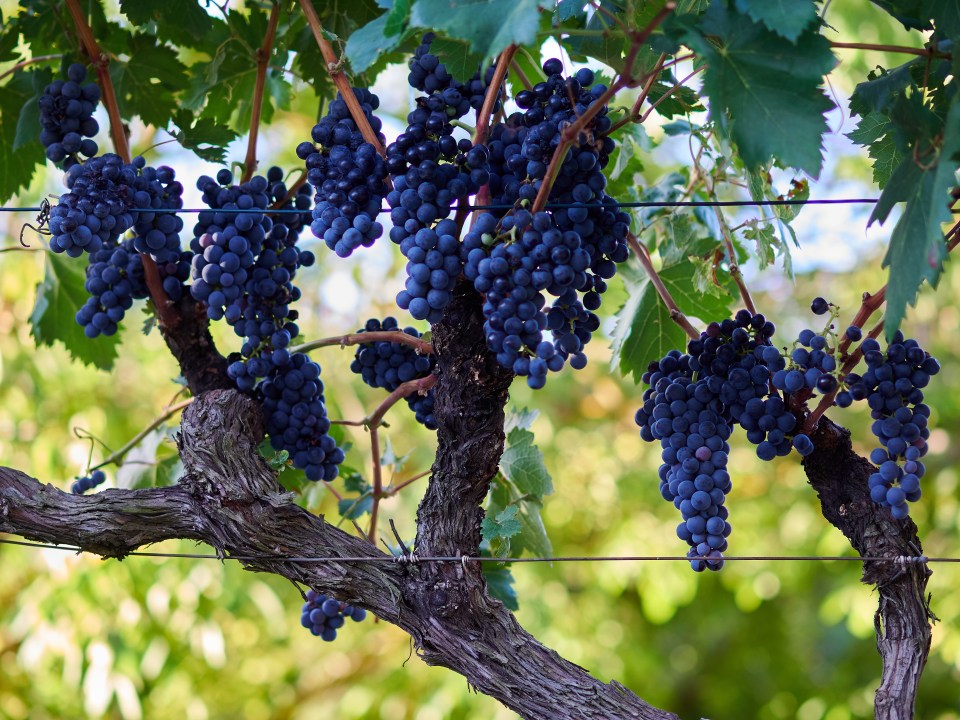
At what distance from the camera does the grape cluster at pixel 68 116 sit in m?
1.14

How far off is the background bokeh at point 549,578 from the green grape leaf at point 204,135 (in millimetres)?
1623

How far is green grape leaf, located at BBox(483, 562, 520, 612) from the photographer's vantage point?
1.27m

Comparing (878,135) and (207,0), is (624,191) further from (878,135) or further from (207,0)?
(207,0)

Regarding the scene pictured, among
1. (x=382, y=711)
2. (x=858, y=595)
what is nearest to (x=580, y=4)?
(x=858, y=595)

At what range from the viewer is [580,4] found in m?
0.96

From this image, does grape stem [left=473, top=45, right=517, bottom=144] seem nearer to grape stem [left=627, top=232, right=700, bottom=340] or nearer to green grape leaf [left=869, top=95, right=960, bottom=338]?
grape stem [left=627, top=232, right=700, bottom=340]

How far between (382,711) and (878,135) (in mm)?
3094

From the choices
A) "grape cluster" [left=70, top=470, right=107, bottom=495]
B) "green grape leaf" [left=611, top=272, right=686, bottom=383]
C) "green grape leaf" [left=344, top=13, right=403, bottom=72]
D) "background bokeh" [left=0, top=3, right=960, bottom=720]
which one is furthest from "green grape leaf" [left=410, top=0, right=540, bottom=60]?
"background bokeh" [left=0, top=3, right=960, bottom=720]

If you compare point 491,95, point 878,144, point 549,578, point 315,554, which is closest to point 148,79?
point 491,95

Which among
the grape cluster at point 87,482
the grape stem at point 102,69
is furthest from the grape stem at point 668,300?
the grape cluster at point 87,482

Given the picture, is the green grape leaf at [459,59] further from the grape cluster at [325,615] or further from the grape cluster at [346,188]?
the grape cluster at [325,615]

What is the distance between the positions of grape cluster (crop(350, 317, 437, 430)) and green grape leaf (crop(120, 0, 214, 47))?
42cm

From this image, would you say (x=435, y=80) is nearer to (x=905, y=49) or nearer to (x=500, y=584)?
(x=905, y=49)

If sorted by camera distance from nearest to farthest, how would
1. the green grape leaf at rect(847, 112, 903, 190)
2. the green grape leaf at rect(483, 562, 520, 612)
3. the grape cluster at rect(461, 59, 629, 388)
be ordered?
the grape cluster at rect(461, 59, 629, 388)
the green grape leaf at rect(847, 112, 903, 190)
the green grape leaf at rect(483, 562, 520, 612)
